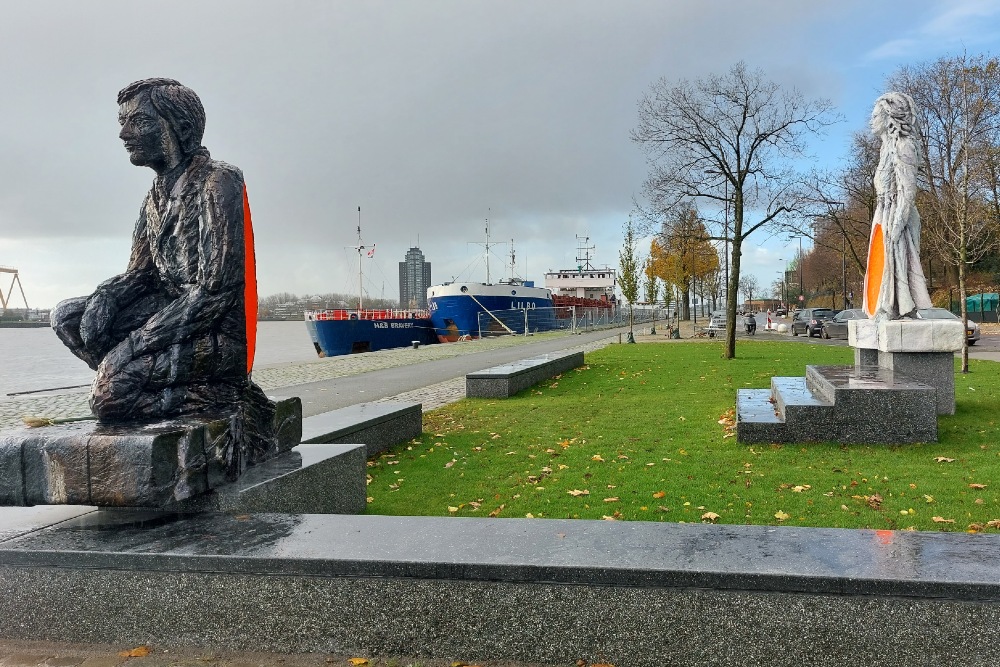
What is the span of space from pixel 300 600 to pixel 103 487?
4.46 feet

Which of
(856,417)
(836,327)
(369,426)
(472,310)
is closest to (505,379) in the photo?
(369,426)

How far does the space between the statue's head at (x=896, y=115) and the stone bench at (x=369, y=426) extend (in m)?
7.53

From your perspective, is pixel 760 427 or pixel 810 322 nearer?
pixel 760 427

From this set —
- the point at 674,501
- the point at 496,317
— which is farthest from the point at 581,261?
the point at 674,501

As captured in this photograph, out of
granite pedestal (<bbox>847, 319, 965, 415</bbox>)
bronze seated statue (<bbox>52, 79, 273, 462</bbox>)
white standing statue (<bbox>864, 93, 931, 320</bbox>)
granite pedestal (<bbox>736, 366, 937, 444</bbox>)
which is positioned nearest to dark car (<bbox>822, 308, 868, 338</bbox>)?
white standing statue (<bbox>864, 93, 931, 320</bbox>)

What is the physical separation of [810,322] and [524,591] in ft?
121

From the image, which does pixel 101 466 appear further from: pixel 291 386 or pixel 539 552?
pixel 291 386

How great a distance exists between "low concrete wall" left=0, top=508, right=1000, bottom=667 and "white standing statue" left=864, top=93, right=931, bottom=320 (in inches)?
267

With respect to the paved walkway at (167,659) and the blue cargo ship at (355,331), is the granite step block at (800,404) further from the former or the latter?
the blue cargo ship at (355,331)

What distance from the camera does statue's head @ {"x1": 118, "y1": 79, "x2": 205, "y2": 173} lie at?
427 cm

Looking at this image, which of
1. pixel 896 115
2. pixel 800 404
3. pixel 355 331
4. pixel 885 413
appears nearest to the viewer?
pixel 885 413

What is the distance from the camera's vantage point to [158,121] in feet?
14.1

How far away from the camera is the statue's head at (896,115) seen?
29.8 ft

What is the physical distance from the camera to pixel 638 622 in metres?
2.68
